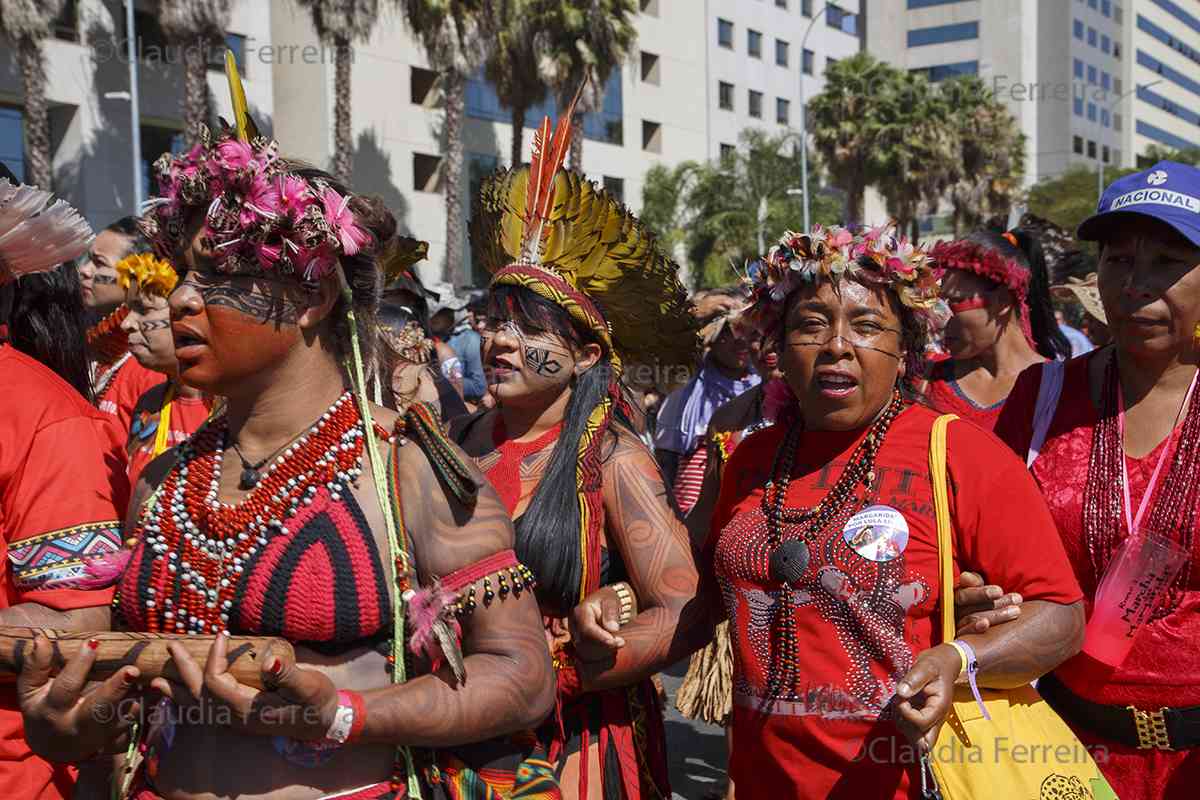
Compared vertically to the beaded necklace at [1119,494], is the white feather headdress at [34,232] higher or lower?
higher

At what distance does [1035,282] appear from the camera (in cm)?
535

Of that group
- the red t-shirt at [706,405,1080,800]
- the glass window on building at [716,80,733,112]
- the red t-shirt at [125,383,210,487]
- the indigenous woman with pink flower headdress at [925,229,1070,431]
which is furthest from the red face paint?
the glass window on building at [716,80,733,112]

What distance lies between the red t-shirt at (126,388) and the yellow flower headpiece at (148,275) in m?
0.45

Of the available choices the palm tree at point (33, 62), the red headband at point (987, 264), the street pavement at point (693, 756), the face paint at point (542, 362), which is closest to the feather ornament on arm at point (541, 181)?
the face paint at point (542, 362)

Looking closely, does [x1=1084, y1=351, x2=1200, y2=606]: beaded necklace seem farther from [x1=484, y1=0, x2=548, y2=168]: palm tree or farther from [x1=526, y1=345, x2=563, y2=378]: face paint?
[x1=484, y1=0, x2=548, y2=168]: palm tree

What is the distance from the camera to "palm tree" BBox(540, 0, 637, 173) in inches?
1077

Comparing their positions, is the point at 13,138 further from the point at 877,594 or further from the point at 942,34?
the point at 942,34

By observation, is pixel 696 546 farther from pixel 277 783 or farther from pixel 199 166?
pixel 199 166

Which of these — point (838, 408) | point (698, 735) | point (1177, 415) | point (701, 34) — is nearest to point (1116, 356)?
point (1177, 415)

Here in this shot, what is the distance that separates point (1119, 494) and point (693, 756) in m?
4.09

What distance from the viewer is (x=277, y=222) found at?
2.26 meters

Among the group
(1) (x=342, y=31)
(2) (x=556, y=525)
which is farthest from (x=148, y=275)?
(1) (x=342, y=31)

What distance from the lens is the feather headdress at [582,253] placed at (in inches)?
152

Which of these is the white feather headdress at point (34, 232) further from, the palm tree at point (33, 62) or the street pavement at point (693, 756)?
the palm tree at point (33, 62)
